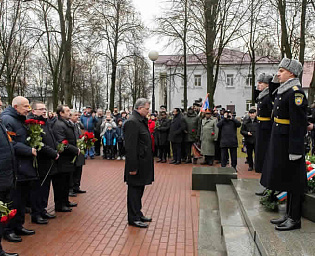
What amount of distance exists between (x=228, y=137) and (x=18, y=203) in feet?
21.8

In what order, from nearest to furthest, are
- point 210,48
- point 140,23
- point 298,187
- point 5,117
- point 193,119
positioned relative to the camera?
point 298,187, point 5,117, point 193,119, point 210,48, point 140,23

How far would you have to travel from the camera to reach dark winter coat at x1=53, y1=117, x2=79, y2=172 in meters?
5.99

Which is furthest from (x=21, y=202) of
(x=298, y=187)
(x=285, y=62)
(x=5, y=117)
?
(x=285, y=62)

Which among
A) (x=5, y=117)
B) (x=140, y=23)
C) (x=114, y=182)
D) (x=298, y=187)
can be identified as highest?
(x=140, y=23)

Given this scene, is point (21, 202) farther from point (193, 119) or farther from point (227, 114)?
point (193, 119)

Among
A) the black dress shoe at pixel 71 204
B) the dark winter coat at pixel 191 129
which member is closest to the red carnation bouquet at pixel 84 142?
the black dress shoe at pixel 71 204

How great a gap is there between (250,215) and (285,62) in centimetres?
223

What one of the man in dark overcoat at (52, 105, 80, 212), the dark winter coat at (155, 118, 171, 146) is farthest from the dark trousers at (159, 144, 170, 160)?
the man in dark overcoat at (52, 105, 80, 212)

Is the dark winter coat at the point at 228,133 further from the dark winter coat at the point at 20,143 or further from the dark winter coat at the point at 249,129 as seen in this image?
the dark winter coat at the point at 20,143

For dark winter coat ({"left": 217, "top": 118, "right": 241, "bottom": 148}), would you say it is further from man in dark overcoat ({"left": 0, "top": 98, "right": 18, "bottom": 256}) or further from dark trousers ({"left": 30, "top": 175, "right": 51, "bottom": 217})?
man in dark overcoat ({"left": 0, "top": 98, "right": 18, "bottom": 256})

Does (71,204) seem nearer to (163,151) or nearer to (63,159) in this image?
(63,159)

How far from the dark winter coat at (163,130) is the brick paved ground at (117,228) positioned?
4030mm

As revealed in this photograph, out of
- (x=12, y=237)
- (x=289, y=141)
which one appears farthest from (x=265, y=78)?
(x=12, y=237)

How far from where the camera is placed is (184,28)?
19.4 metres
